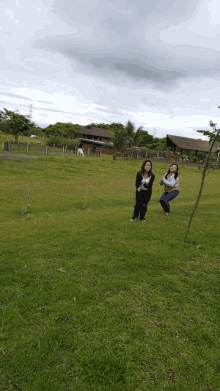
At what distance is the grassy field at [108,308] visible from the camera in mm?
2492

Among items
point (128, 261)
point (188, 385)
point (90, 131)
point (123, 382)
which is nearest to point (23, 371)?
point (123, 382)

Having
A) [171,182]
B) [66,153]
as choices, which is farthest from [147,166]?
[66,153]

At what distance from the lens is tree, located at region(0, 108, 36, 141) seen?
41531mm

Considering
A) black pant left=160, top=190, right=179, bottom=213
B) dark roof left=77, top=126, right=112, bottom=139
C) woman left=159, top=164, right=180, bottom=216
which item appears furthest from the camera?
dark roof left=77, top=126, right=112, bottom=139

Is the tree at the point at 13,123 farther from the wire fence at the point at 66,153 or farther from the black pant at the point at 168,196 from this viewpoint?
the black pant at the point at 168,196

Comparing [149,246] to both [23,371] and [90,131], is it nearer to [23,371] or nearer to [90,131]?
[23,371]

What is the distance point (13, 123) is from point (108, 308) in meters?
44.9

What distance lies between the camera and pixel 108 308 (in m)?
3.46

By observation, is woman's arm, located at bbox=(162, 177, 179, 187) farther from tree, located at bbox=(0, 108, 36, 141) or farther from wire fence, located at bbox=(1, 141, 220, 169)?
tree, located at bbox=(0, 108, 36, 141)

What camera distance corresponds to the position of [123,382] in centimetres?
242

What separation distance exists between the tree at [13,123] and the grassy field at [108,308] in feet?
132

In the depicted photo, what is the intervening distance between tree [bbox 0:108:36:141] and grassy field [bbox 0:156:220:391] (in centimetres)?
4033

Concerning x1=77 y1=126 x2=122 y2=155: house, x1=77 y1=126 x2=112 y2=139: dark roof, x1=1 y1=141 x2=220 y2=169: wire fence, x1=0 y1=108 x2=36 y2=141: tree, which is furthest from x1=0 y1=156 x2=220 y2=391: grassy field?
x1=77 y1=126 x2=112 y2=139: dark roof

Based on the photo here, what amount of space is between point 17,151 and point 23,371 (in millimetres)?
31082
